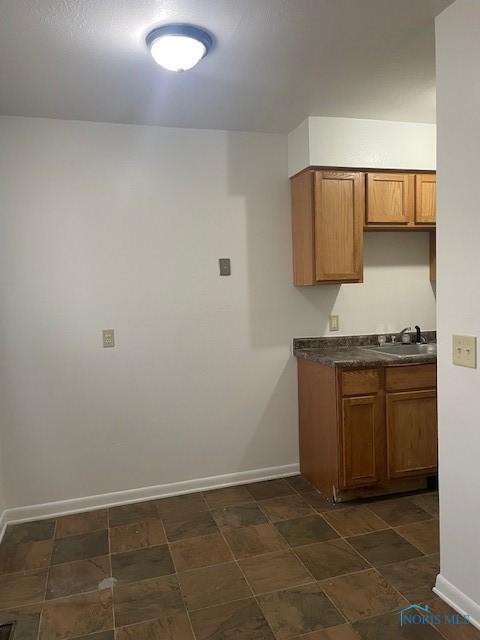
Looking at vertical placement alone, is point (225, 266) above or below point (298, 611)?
above

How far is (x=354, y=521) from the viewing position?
273 cm

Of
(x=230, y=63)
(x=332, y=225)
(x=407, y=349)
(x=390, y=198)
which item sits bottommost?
(x=407, y=349)

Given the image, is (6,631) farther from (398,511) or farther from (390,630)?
(398,511)

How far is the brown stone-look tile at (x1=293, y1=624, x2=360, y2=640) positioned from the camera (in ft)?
6.00

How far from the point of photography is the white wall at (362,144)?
303 centimetres

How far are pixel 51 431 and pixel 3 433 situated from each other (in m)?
0.27

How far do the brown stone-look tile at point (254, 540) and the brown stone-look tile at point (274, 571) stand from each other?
0.06 m

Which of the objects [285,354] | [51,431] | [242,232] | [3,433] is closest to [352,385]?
[285,354]

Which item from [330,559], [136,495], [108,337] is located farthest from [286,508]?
[108,337]

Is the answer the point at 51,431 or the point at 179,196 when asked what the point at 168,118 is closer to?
the point at 179,196

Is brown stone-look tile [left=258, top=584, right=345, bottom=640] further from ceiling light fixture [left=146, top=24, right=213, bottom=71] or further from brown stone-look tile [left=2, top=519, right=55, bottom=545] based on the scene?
ceiling light fixture [left=146, top=24, right=213, bottom=71]

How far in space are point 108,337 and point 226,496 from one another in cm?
128

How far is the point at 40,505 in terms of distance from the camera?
295cm

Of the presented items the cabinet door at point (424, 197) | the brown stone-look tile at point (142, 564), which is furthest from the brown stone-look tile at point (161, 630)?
→ the cabinet door at point (424, 197)
